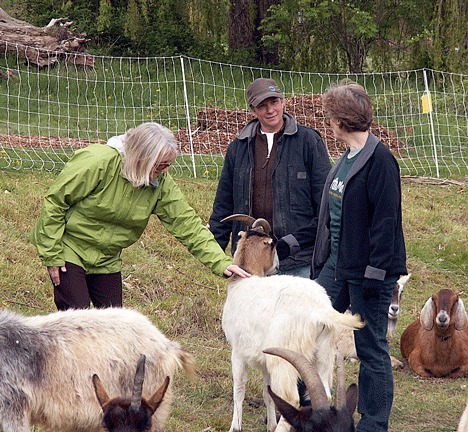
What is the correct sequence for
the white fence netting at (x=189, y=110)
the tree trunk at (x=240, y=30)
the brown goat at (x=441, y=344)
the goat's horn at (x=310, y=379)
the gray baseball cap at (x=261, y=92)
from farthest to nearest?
the tree trunk at (x=240, y=30) → the white fence netting at (x=189, y=110) → the brown goat at (x=441, y=344) → the gray baseball cap at (x=261, y=92) → the goat's horn at (x=310, y=379)

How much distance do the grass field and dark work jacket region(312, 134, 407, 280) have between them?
1.53 meters

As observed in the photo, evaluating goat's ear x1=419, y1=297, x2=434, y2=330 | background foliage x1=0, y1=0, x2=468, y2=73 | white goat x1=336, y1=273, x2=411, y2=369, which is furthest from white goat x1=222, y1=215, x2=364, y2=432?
background foliage x1=0, y1=0, x2=468, y2=73

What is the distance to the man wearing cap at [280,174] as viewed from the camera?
5973mm

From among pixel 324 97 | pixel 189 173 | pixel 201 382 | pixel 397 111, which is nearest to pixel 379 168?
pixel 324 97

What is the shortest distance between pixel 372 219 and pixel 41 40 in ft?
40.3

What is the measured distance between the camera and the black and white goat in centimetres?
426

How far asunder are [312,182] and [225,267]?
87 cm

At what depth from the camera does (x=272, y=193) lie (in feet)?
19.9

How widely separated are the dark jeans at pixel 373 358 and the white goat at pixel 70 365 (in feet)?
3.75

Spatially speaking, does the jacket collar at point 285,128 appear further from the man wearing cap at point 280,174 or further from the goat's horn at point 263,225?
the goat's horn at point 263,225

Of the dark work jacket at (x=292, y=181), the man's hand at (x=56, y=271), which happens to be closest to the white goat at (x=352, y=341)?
the dark work jacket at (x=292, y=181)

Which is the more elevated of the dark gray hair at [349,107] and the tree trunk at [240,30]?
the tree trunk at [240,30]

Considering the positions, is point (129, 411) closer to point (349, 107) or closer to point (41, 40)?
point (349, 107)

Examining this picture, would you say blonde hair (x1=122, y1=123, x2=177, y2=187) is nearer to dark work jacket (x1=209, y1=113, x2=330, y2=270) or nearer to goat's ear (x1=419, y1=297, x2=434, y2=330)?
dark work jacket (x1=209, y1=113, x2=330, y2=270)
